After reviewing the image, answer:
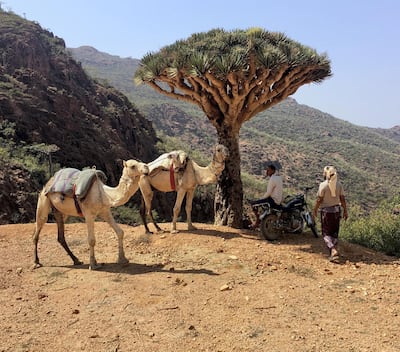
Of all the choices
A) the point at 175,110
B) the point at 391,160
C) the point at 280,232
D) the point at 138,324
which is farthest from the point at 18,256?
the point at 175,110

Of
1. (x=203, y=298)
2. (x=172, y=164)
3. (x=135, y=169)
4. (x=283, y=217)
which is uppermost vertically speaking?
(x=172, y=164)

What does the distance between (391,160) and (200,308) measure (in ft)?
213

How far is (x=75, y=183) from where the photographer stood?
702 cm

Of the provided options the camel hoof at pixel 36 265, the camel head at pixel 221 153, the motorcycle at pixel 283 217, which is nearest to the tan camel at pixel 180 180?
the camel head at pixel 221 153

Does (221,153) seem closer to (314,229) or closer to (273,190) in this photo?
(273,190)

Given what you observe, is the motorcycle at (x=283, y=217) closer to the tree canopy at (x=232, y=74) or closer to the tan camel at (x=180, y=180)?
the tan camel at (x=180, y=180)

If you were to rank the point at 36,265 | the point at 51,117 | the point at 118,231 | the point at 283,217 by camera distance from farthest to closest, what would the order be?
the point at 51,117 → the point at 283,217 → the point at 36,265 → the point at 118,231

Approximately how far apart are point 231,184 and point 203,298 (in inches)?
203

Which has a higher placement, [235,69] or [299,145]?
[299,145]

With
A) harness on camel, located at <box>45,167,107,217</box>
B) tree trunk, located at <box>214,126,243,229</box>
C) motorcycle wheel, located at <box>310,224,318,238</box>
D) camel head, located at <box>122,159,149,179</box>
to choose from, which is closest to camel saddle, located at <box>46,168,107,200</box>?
harness on camel, located at <box>45,167,107,217</box>

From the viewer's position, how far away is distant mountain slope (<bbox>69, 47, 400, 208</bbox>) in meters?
49.0

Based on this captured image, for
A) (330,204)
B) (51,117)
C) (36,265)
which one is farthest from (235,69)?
(51,117)

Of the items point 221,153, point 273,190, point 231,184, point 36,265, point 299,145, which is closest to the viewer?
point 36,265

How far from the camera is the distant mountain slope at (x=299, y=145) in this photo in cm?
4899
